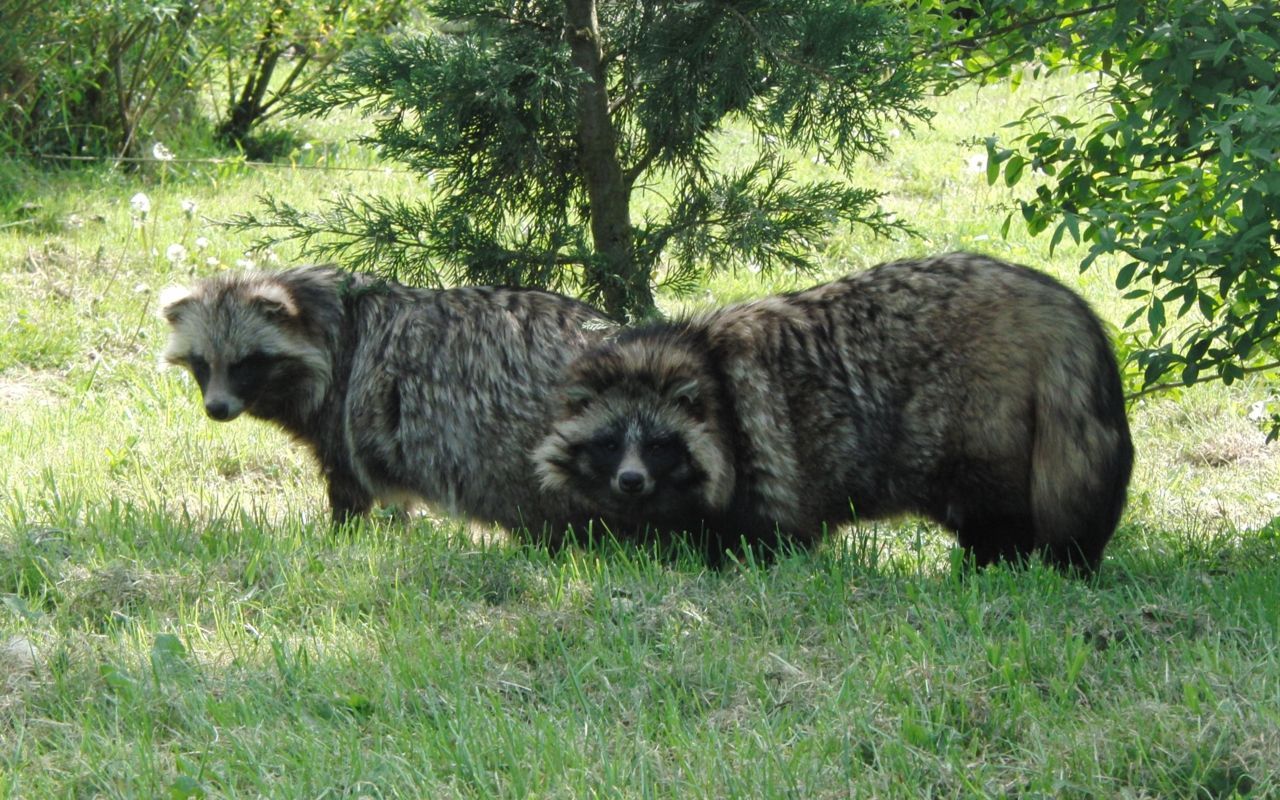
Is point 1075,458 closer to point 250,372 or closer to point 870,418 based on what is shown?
point 870,418

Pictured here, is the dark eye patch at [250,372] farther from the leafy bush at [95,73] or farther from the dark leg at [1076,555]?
the leafy bush at [95,73]

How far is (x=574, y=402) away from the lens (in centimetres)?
561

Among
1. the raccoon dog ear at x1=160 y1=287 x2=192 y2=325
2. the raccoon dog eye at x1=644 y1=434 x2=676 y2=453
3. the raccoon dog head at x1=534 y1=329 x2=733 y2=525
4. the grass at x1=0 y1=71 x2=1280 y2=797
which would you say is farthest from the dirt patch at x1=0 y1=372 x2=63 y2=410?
the raccoon dog eye at x1=644 y1=434 x2=676 y2=453

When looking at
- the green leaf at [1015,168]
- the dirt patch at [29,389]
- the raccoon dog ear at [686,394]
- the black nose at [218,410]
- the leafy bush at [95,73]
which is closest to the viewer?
the raccoon dog ear at [686,394]

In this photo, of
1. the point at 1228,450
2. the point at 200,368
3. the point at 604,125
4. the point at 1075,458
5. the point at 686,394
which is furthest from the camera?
the point at 1228,450

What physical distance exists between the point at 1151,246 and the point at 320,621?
2840 mm

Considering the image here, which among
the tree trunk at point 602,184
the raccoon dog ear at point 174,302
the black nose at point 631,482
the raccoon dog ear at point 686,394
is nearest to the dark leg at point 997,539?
the raccoon dog ear at point 686,394

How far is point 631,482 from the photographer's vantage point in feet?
17.3

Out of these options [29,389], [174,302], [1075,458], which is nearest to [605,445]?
[1075,458]

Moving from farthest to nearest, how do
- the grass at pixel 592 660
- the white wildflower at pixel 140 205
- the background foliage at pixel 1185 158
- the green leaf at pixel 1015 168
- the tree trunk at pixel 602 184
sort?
the white wildflower at pixel 140 205 < the tree trunk at pixel 602 184 < the green leaf at pixel 1015 168 < the background foliage at pixel 1185 158 < the grass at pixel 592 660

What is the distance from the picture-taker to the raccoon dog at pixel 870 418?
5125 mm

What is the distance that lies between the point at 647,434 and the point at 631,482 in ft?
0.84

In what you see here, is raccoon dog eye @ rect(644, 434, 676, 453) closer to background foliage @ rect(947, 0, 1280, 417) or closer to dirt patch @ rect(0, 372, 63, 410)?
background foliage @ rect(947, 0, 1280, 417)

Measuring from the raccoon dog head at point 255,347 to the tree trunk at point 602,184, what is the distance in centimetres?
124
